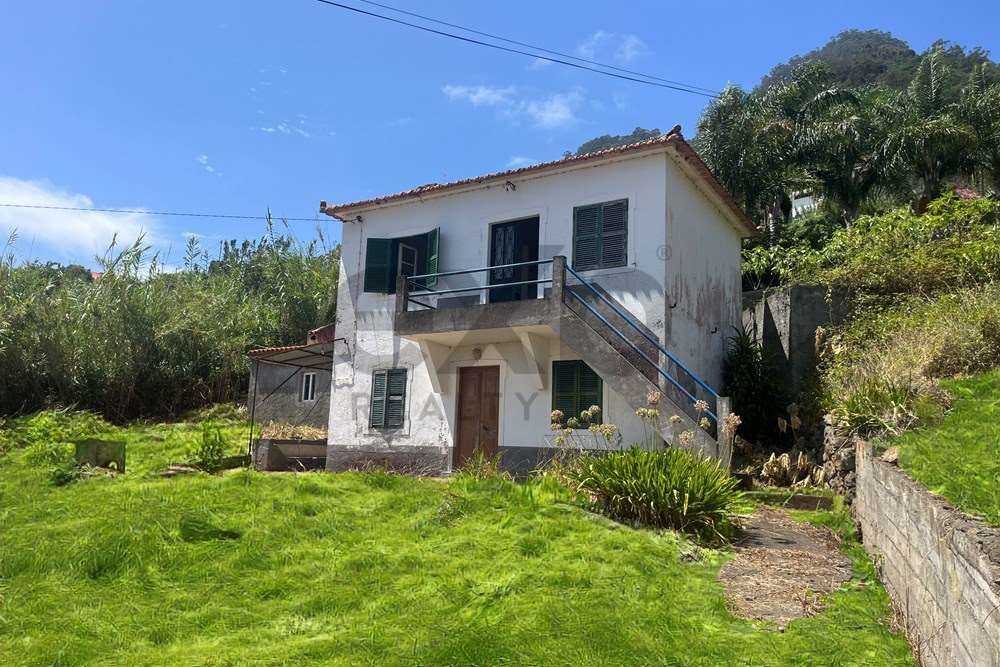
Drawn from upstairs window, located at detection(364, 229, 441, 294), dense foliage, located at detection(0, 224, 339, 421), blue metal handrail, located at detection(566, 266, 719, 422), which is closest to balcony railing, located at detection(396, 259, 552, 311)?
upstairs window, located at detection(364, 229, 441, 294)

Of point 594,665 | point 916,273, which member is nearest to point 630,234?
point 916,273

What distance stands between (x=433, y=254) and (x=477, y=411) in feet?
10.7

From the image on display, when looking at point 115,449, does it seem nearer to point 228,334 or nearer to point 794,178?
point 228,334

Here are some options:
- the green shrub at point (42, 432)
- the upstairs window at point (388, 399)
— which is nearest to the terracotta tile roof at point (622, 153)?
the upstairs window at point (388, 399)

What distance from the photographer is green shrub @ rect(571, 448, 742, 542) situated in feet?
26.4

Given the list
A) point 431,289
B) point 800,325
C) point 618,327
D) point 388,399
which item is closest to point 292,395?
point 388,399

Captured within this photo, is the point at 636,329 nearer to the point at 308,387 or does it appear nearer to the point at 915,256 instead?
the point at 915,256

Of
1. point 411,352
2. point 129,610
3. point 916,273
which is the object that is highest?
point 916,273

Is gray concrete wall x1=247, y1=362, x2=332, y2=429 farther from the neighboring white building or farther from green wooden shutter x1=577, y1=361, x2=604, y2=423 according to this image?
green wooden shutter x1=577, y1=361, x2=604, y2=423

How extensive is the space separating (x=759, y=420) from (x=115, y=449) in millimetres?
11434

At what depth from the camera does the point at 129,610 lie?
19.9 ft

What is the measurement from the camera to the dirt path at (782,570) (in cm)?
592

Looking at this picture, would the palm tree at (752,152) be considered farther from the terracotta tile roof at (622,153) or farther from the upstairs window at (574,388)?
the upstairs window at (574,388)

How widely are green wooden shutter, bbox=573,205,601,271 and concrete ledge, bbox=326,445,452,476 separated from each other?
445 centimetres
